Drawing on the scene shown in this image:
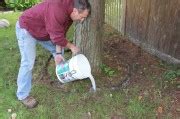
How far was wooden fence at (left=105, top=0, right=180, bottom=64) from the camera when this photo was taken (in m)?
5.32

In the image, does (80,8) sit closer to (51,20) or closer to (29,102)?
(51,20)

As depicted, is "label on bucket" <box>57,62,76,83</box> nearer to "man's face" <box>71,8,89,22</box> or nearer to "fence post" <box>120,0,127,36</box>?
"man's face" <box>71,8,89,22</box>

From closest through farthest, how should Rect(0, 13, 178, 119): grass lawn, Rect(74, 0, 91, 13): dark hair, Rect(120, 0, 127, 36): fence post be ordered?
Rect(74, 0, 91, 13): dark hair, Rect(0, 13, 178, 119): grass lawn, Rect(120, 0, 127, 36): fence post

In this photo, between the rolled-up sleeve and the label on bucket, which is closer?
the rolled-up sleeve

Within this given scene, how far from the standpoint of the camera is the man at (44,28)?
3.83 m

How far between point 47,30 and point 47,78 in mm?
1412

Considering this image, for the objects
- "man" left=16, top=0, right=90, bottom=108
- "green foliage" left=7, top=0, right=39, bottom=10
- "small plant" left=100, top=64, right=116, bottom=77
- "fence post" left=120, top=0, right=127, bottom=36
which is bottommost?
"green foliage" left=7, top=0, right=39, bottom=10

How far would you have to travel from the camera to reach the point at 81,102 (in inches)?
184

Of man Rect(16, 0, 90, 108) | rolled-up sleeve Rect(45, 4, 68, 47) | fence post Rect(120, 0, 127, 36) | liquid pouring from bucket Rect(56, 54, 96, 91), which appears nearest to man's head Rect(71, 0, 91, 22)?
man Rect(16, 0, 90, 108)

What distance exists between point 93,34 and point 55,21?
44.0 inches

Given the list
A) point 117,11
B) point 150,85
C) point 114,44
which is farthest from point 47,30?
point 117,11

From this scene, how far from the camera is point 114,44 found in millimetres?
6160

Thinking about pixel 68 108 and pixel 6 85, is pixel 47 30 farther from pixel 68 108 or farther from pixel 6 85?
pixel 6 85

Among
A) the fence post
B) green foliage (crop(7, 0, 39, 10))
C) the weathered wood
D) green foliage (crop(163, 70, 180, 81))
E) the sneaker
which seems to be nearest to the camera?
the sneaker
